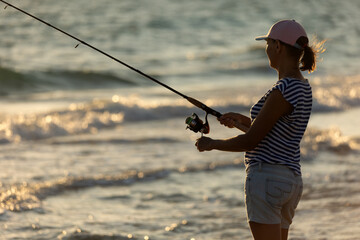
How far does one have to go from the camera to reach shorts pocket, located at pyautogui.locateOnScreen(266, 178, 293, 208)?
329 centimetres

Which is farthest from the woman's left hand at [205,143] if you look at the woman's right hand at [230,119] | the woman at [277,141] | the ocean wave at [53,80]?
the ocean wave at [53,80]

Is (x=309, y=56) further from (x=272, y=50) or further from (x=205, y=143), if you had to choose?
(x=205, y=143)

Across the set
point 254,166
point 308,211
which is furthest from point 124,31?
point 254,166

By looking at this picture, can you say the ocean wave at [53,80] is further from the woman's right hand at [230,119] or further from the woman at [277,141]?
the woman at [277,141]

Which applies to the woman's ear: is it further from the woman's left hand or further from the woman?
the woman's left hand

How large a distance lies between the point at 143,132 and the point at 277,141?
7.02 metres

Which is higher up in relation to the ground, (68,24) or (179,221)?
(68,24)

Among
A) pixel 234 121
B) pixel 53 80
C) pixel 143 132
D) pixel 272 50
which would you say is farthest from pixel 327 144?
pixel 53 80

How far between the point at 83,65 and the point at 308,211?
502 inches

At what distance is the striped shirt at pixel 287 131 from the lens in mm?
3211

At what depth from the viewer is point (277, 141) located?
3.29 m

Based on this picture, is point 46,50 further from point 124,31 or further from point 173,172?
point 173,172

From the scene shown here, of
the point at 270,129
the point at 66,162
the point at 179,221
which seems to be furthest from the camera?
the point at 66,162

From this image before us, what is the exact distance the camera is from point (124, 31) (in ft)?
76.8
